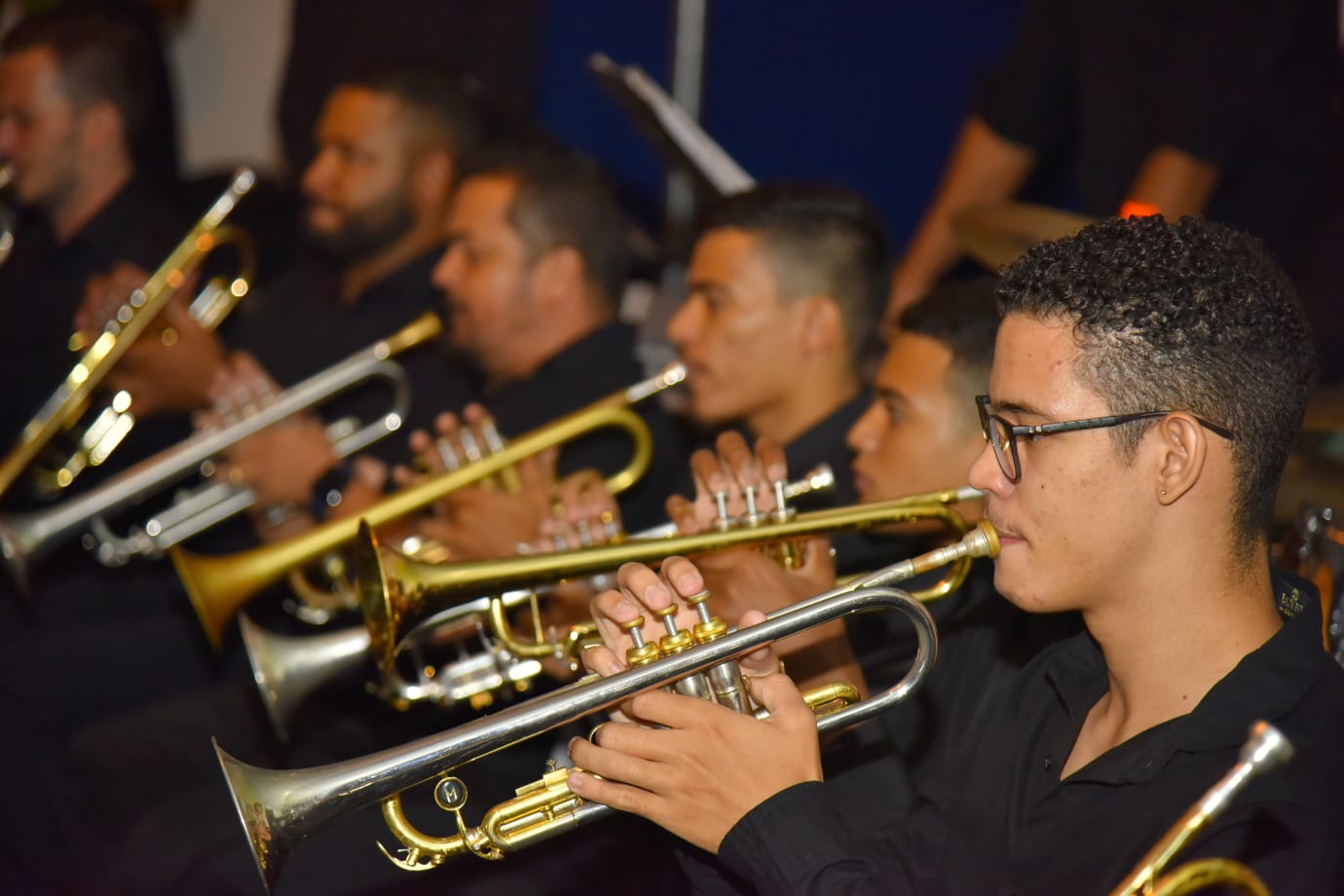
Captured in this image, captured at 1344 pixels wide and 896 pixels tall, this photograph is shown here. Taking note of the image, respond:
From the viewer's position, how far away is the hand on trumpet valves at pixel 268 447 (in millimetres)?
3619

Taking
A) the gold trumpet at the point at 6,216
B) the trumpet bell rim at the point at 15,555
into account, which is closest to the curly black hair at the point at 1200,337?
the trumpet bell rim at the point at 15,555

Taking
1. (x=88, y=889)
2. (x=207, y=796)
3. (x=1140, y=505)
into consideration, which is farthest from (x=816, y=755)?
(x=88, y=889)

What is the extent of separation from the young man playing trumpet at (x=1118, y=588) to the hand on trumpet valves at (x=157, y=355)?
2610 millimetres

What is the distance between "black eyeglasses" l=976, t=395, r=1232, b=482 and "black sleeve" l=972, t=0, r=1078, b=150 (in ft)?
7.57

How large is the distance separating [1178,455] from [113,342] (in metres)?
3.16

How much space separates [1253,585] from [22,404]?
3.68 meters

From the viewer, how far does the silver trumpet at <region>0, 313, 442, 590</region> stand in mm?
3543

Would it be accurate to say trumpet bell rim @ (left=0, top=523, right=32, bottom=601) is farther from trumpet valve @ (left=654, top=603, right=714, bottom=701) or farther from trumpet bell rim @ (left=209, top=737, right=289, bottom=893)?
trumpet valve @ (left=654, top=603, right=714, bottom=701)

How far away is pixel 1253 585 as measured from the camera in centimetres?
170

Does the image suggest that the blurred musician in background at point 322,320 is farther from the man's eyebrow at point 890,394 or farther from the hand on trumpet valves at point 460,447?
the man's eyebrow at point 890,394

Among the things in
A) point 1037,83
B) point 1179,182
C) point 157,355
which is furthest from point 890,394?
point 157,355

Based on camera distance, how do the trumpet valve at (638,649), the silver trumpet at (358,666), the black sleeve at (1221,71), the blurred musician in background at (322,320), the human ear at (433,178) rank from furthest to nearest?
1. the human ear at (433,178)
2. the blurred musician in background at (322,320)
3. the black sleeve at (1221,71)
4. the silver trumpet at (358,666)
5. the trumpet valve at (638,649)

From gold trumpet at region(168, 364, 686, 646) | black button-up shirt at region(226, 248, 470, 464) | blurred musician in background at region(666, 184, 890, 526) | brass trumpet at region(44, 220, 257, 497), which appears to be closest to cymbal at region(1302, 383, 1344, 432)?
blurred musician in background at region(666, 184, 890, 526)

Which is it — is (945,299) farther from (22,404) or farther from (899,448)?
(22,404)
